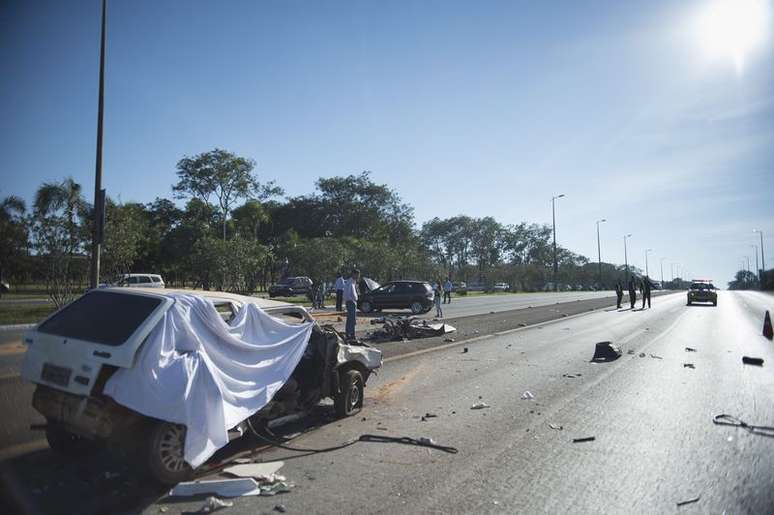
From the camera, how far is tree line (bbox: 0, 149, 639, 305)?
68.3 feet

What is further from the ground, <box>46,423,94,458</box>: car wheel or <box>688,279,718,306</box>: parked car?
<box>688,279,718,306</box>: parked car

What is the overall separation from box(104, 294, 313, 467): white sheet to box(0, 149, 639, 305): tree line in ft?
61.1

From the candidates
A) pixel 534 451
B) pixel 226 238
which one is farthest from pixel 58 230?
pixel 226 238

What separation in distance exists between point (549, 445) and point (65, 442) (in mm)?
4842

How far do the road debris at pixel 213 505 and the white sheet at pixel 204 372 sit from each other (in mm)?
381

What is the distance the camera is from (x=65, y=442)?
16.4 ft

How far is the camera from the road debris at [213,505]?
153 inches

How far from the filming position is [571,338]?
16141 millimetres

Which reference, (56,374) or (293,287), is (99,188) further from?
(293,287)

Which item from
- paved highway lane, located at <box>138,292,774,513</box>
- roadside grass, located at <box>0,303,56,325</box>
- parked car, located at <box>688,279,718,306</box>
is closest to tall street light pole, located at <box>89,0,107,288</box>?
roadside grass, located at <box>0,303,56,325</box>

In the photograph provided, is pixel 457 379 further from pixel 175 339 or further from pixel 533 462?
pixel 175 339

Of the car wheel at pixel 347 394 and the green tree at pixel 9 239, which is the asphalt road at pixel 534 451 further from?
the green tree at pixel 9 239

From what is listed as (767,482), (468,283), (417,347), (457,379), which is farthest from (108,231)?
(468,283)

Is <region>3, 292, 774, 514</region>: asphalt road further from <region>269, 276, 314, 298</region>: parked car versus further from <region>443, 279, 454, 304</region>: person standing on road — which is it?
<region>269, 276, 314, 298</region>: parked car
